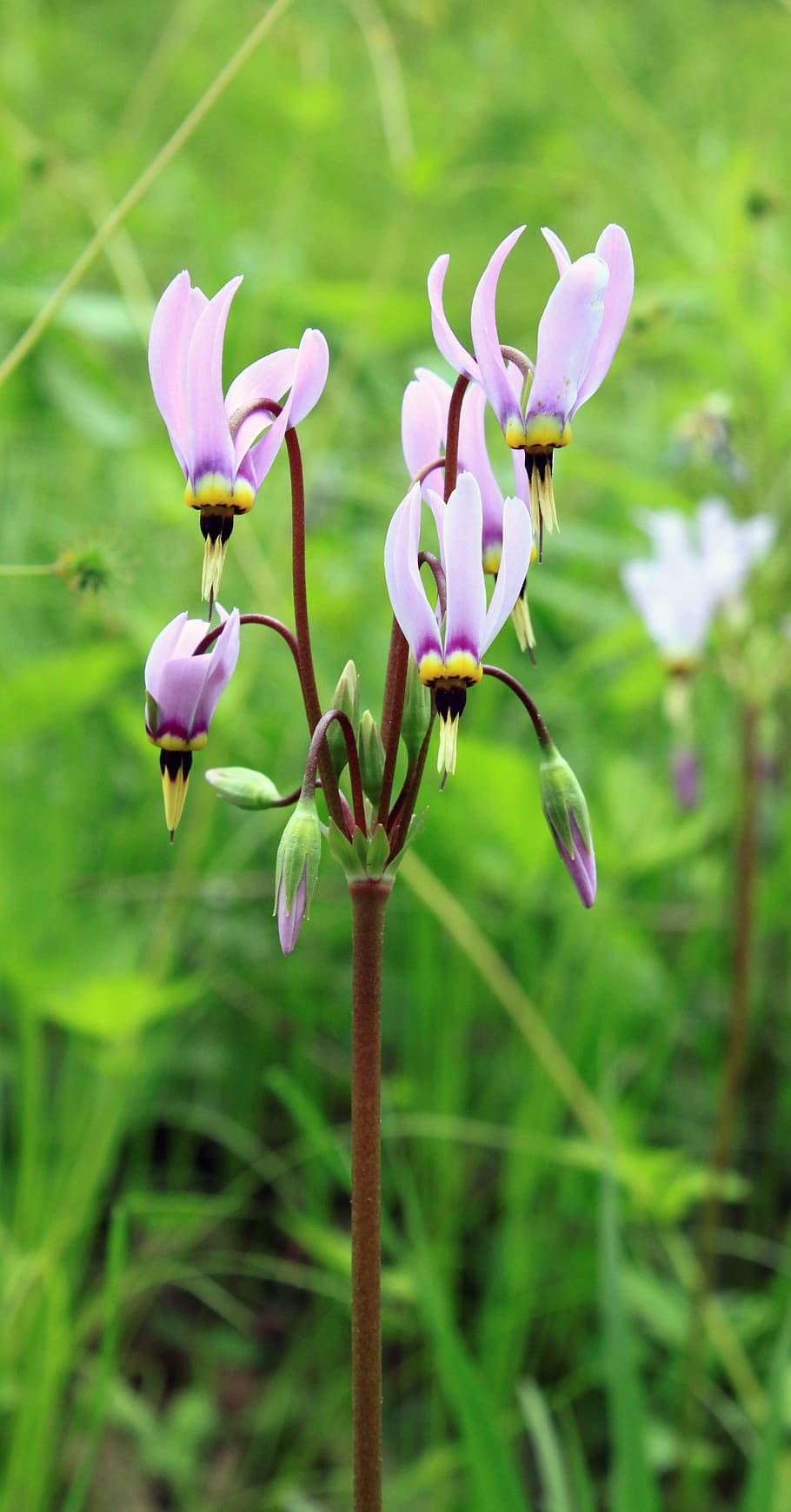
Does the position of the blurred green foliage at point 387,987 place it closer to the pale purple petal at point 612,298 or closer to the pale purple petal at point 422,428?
the pale purple petal at point 422,428

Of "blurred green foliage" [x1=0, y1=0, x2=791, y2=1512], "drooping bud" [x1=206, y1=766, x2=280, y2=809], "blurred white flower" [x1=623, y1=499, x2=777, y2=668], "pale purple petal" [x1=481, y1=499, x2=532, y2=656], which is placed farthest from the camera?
"blurred white flower" [x1=623, y1=499, x2=777, y2=668]

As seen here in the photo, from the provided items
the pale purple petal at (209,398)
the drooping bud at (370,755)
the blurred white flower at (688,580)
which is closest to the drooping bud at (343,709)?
the drooping bud at (370,755)

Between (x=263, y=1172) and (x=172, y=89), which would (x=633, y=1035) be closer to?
(x=263, y=1172)

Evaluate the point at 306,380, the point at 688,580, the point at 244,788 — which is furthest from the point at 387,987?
the point at 306,380

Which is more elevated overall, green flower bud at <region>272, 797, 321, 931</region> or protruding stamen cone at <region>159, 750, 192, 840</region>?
protruding stamen cone at <region>159, 750, 192, 840</region>

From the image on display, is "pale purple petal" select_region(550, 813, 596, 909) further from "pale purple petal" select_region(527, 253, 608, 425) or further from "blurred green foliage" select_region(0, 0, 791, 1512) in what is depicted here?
"blurred green foliage" select_region(0, 0, 791, 1512)

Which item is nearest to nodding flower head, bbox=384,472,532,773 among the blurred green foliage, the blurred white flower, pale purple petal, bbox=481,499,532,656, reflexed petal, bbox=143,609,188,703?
pale purple petal, bbox=481,499,532,656
